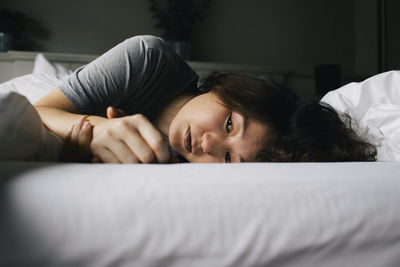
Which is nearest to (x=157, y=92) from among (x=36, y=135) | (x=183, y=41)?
(x=36, y=135)

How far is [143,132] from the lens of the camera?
1.46 ft

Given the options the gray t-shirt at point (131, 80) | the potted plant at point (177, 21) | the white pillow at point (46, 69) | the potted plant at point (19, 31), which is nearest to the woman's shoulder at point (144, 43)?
the gray t-shirt at point (131, 80)

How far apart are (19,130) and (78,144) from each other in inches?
6.6

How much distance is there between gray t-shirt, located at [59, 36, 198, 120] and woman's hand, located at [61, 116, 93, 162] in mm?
275

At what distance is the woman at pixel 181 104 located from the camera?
75 centimetres

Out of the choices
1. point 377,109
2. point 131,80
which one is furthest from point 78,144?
point 377,109

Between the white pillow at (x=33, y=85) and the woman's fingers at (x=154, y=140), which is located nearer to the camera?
the woman's fingers at (x=154, y=140)

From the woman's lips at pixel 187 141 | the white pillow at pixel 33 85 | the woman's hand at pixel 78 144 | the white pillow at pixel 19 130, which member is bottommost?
the woman's lips at pixel 187 141

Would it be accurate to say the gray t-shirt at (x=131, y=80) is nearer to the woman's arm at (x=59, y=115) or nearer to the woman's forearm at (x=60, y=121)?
the woman's arm at (x=59, y=115)

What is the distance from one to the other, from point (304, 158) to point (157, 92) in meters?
0.47

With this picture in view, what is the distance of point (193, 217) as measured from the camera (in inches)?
12.0

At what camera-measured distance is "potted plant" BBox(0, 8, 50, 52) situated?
5.95 feet

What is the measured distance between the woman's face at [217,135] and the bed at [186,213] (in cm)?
36

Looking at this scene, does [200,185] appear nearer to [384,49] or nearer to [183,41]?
[183,41]
